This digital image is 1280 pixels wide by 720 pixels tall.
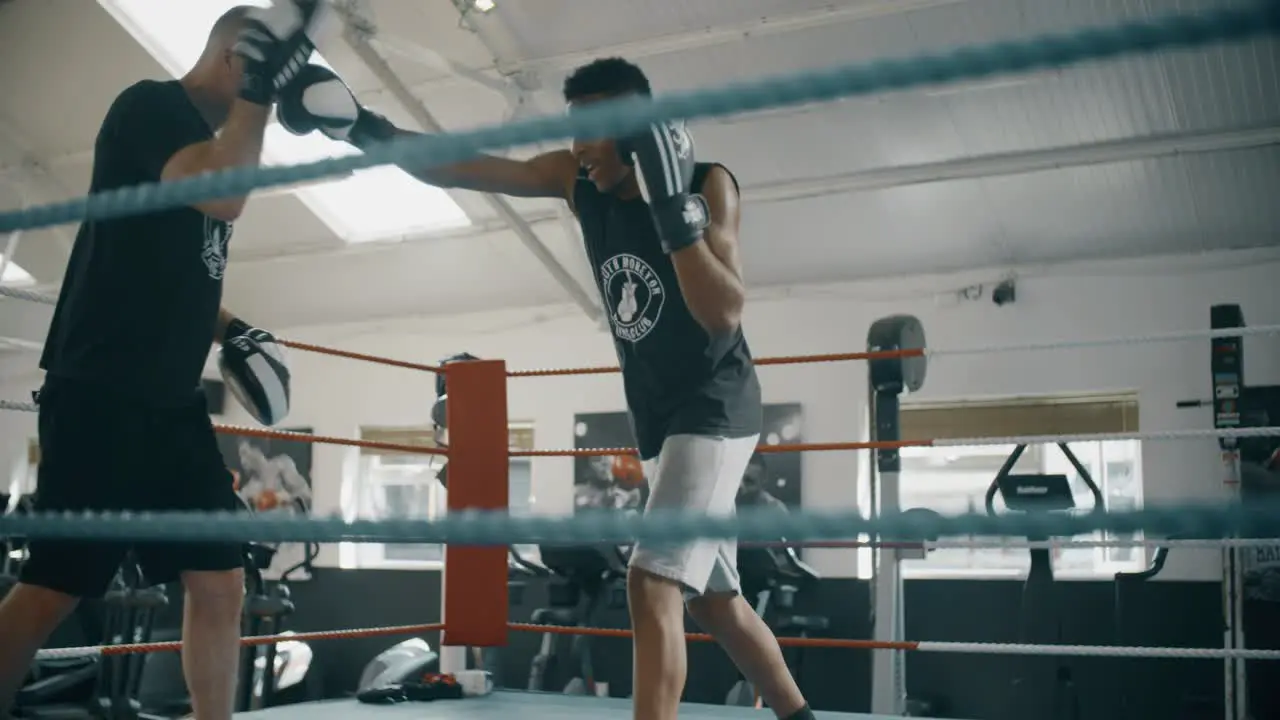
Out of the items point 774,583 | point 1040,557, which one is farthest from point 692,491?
point 774,583

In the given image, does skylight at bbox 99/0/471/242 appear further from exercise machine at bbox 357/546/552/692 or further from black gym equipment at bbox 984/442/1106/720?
black gym equipment at bbox 984/442/1106/720

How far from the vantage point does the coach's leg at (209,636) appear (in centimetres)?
140

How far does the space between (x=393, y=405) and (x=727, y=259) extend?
5.74m

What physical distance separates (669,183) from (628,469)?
427cm

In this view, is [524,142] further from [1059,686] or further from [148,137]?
[1059,686]

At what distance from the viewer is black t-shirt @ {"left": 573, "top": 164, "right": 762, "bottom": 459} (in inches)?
63.5

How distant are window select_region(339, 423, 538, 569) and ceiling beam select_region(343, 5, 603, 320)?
3.22 feet

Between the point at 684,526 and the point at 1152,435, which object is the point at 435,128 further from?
the point at 684,526

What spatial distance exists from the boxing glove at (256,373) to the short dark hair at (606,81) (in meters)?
0.58

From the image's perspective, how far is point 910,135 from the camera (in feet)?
16.2

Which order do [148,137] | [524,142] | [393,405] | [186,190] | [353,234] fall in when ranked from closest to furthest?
[524,142] < [186,190] < [148,137] < [353,234] < [393,405]

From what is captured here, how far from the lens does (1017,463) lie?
A: 543 centimetres

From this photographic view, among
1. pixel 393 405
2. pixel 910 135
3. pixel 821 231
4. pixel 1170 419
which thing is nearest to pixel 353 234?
pixel 393 405

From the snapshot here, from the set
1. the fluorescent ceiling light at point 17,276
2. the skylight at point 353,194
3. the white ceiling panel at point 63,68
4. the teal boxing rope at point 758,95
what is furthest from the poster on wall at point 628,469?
the teal boxing rope at point 758,95
